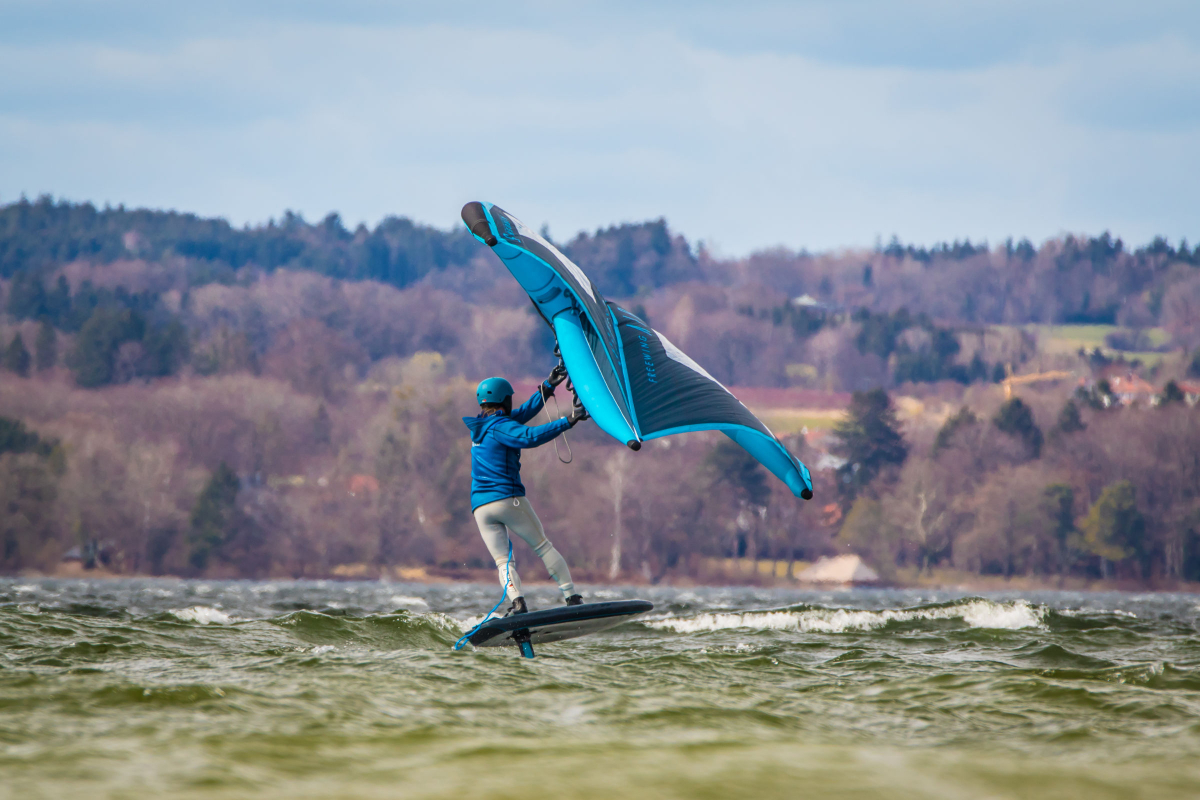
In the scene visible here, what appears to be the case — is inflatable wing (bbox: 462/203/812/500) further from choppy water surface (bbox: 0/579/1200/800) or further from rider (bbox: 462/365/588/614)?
choppy water surface (bbox: 0/579/1200/800)

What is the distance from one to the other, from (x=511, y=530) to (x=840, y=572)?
333 feet

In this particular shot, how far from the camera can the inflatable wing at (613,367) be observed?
12828 mm

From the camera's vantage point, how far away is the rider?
41.1 feet

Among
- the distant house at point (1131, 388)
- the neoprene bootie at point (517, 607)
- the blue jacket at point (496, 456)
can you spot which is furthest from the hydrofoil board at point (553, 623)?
the distant house at point (1131, 388)

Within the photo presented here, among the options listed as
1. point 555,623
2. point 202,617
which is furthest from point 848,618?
point 202,617

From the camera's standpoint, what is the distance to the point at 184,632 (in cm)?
1574

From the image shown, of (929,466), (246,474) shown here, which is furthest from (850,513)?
(246,474)

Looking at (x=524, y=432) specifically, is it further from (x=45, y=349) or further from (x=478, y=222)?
(x=45, y=349)

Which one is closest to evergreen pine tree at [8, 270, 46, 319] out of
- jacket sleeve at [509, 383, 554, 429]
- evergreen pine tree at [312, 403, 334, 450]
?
evergreen pine tree at [312, 403, 334, 450]

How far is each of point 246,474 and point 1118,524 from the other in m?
82.0

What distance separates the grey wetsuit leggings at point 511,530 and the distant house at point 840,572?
328 feet

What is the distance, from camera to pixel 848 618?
20.9m

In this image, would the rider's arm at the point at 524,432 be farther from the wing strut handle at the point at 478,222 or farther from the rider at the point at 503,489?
the wing strut handle at the point at 478,222

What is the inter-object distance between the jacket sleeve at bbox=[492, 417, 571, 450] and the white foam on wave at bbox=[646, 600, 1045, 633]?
790 cm
